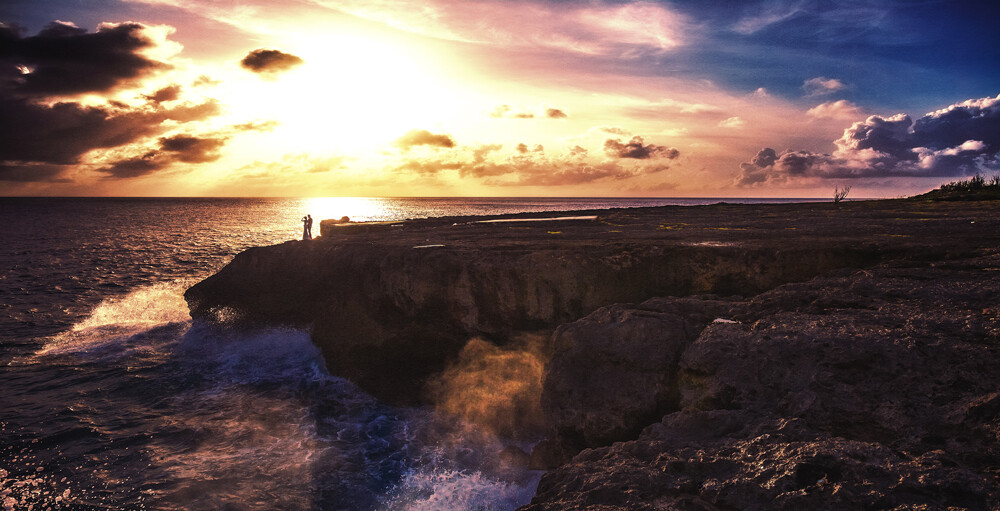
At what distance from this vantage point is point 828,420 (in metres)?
6.04

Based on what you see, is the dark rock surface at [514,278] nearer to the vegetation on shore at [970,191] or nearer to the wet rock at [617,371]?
the wet rock at [617,371]

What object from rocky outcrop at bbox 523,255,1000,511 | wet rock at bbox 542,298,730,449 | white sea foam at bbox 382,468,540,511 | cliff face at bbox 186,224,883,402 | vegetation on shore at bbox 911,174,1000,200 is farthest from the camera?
vegetation on shore at bbox 911,174,1000,200

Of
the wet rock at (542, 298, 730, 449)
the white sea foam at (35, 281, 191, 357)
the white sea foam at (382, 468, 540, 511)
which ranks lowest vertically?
the white sea foam at (382, 468, 540, 511)

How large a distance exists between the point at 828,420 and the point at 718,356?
5.68ft

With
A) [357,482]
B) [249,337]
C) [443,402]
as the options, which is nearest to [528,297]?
[443,402]

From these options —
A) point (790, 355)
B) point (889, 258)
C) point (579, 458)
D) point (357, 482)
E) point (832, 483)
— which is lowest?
point (357, 482)

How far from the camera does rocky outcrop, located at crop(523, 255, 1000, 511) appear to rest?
496 centimetres

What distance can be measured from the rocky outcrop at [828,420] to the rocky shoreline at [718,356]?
0.02 metres

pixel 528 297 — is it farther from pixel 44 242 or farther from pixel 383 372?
pixel 44 242

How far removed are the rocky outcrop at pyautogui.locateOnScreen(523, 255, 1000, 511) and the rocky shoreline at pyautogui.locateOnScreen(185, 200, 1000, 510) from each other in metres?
0.02

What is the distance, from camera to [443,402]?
13859 millimetres

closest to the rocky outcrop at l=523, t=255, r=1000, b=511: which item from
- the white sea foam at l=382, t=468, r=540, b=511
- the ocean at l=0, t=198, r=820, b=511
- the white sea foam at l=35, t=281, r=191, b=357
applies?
the white sea foam at l=382, t=468, r=540, b=511

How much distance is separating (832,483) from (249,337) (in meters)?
20.2

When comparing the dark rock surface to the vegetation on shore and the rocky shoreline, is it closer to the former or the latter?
the rocky shoreline
